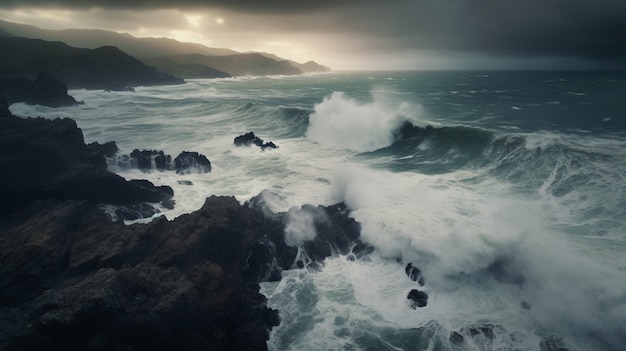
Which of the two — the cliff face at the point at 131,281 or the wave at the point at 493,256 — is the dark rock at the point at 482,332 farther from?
the cliff face at the point at 131,281

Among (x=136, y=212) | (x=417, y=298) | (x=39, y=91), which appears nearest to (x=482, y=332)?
(x=417, y=298)

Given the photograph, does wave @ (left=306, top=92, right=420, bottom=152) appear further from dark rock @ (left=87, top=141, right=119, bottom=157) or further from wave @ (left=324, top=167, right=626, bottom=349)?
dark rock @ (left=87, top=141, right=119, bottom=157)

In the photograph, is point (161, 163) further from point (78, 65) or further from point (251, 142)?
point (78, 65)

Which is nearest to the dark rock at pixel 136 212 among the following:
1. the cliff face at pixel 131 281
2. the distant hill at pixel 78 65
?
the cliff face at pixel 131 281

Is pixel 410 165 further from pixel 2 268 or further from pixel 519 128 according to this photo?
pixel 2 268

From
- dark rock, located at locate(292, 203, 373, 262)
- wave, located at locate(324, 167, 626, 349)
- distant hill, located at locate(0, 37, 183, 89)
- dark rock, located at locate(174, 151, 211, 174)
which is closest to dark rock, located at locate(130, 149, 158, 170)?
dark rock, located at locate(174, 151, 211, 174)
